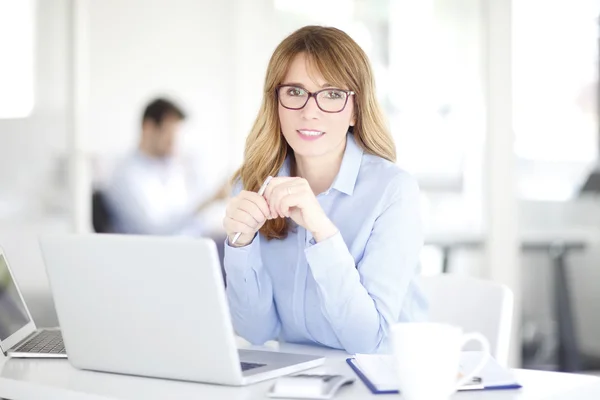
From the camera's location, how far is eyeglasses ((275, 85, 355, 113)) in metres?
1.81

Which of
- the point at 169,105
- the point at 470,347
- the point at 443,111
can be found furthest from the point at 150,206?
the point at 470,347

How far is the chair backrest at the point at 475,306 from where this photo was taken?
1.84m

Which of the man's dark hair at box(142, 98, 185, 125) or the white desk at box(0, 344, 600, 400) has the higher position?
the man's dark hair at box(142, 98, 185, 125)

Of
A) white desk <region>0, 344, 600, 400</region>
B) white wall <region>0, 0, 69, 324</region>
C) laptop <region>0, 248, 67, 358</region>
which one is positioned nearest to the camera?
white desk <region>0, 344, 600, 400</region>

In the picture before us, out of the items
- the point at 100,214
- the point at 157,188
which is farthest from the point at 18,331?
the point at 157,188

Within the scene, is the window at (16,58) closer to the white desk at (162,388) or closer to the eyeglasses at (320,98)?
the eyeglasses at (320,98)

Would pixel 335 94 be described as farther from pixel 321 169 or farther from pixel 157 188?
pixel 157 188

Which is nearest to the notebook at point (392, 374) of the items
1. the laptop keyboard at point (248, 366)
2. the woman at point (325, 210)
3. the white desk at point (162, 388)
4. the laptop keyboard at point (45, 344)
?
the white desk at point (162, 388)

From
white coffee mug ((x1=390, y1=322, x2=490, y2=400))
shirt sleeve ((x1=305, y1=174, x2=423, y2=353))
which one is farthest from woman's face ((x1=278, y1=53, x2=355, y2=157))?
white coffee mug ((x1=390, y1=322, x2=490, y2=400))

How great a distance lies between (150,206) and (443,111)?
153 cm

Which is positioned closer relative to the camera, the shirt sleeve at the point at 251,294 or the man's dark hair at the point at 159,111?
the shirt sleeve at the point at 251,294

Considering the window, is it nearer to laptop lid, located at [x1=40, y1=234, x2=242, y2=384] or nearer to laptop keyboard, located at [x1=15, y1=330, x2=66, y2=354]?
laptop keyboard, located at [x1=15, y1=330, x2=66, y2=354]

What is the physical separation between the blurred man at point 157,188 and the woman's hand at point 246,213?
249 cm

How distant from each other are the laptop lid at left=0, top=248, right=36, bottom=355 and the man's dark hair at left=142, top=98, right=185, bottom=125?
8.38 feet
